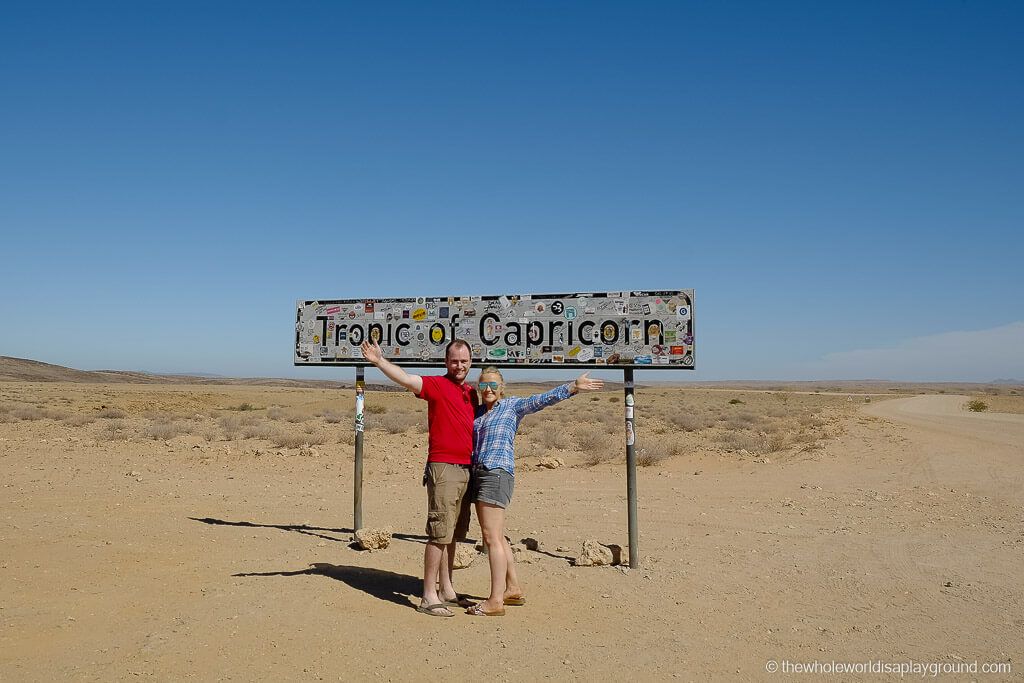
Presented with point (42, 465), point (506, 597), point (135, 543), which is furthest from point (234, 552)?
point (42, 465)

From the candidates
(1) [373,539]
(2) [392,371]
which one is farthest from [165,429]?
(2) [392,371]

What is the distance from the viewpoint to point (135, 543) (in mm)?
7582

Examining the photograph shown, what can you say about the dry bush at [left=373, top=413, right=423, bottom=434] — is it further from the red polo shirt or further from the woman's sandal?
the red polo shirt

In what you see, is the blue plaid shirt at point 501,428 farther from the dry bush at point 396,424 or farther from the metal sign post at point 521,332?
the dry bush at point 396,424

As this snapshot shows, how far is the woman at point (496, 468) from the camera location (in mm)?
5223

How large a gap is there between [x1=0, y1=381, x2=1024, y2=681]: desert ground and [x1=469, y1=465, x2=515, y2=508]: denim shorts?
34.5 inches

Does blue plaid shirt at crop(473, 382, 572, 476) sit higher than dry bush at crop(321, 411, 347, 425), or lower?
higher

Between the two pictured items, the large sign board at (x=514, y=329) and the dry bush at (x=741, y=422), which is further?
the dry bush at (x=741, y=422)

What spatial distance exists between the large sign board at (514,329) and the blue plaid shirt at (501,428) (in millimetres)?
1652

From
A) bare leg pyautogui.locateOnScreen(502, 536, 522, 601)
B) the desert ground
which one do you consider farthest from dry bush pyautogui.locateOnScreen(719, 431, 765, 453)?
bare leg pyautogui.locateOnScreen(502, 536, 522, 601)

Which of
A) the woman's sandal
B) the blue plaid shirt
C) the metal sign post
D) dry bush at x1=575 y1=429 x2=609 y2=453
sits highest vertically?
the metal sign post

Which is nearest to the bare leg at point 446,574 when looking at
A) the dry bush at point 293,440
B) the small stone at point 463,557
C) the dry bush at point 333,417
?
the small stone at point 463,557

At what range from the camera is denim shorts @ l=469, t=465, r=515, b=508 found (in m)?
5.21

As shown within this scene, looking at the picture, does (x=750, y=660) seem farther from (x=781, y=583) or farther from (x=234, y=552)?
(x=234, y=552)
